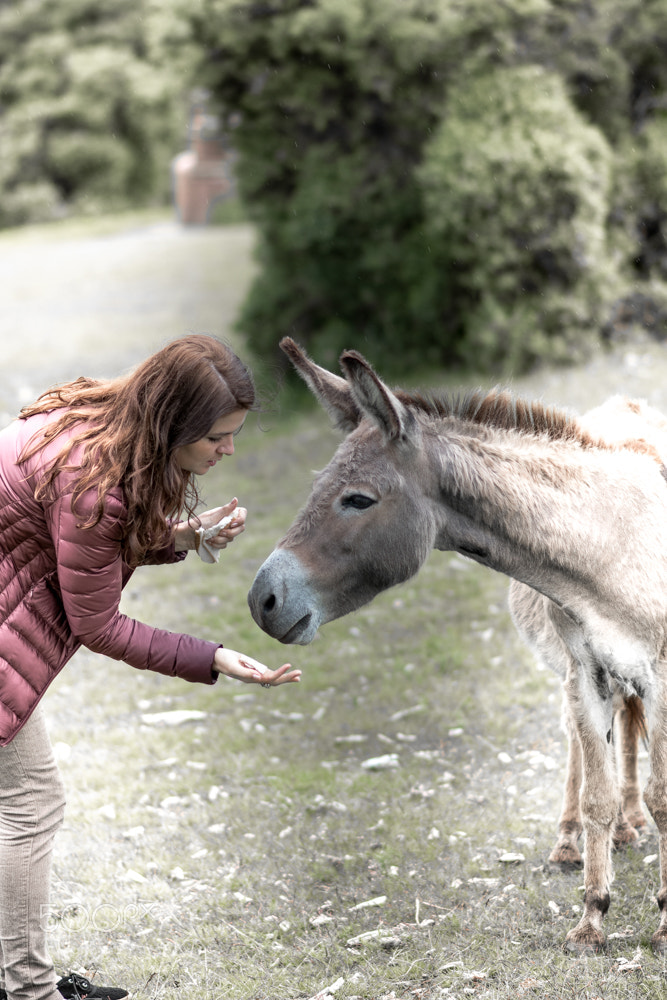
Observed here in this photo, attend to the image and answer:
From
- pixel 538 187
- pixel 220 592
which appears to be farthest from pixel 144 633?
pixel 538 187

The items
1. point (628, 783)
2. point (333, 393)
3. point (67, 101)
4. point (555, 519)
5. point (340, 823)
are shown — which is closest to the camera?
point (555, 519)

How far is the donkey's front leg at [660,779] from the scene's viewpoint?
11.6 feet

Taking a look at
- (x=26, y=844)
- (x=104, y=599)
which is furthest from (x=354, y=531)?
(x=26, y=844)

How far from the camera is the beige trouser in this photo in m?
3.13

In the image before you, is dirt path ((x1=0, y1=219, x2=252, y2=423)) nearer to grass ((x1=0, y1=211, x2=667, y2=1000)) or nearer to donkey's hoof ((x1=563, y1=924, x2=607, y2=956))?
grass ((x1=0, y1=211, x2=667, y2=1000))

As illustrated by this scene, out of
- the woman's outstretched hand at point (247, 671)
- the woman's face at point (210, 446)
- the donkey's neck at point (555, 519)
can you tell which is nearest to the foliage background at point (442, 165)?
the donkey's neck at point (555, 519)

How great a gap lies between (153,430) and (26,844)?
1.35 meters

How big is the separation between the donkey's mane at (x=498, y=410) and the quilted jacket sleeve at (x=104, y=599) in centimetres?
110

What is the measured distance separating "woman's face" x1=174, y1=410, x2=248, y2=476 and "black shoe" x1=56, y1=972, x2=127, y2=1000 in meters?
1.91

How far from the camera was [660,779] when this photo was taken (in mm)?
3619

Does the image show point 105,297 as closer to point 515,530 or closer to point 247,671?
point 515,530

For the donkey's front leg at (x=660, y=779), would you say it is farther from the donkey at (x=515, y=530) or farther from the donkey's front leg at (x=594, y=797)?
the donkey's front leg at (x=594, y=797)

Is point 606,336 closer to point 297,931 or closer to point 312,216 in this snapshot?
point 312,216

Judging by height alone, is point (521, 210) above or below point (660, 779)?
above
